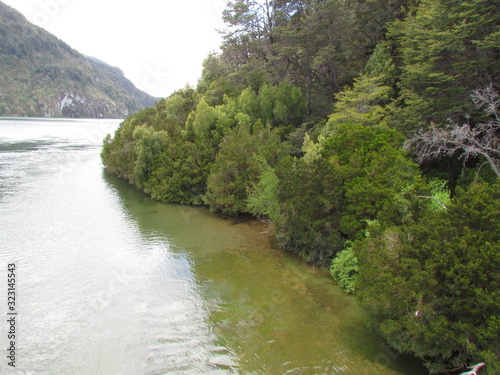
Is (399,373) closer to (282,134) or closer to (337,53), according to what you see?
(282,134)

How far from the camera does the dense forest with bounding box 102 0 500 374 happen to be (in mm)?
9750

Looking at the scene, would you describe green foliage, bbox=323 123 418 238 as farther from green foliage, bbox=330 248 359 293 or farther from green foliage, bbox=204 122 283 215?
green foliage, bbox=204 122 283 215

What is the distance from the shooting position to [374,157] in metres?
16.6

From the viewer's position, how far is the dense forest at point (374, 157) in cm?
975

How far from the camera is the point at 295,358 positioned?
36.3ft

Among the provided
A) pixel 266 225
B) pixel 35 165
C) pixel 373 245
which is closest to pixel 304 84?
pixel 266 225

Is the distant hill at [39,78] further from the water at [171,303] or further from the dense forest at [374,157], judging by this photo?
the water at [171,303]

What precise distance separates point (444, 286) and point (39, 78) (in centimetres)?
21157

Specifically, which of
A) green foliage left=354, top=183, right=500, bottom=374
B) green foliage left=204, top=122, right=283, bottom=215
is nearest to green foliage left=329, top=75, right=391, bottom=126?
green foliage left=204, top=122, right=283, bottom=215

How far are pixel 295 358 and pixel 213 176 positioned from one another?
1838 centimetres

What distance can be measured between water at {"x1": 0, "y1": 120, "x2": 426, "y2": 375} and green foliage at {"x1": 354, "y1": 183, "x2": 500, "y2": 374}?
1.93m

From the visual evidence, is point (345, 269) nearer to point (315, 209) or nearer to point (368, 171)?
point (315, 209)

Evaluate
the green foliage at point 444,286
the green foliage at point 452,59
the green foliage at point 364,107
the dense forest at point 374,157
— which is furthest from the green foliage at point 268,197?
the green foliage at point 444,286

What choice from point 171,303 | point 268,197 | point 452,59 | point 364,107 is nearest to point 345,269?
point 268,197
